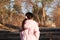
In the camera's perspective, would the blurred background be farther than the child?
Yes

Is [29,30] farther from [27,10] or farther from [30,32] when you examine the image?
[27,10]

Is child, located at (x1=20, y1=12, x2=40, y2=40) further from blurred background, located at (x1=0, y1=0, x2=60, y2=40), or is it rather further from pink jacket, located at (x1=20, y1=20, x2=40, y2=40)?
blurred background, located at (x1=0, y1=0, x2=60, y2=40)

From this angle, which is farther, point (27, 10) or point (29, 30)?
point (27, 10)

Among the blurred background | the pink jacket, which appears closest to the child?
the pink jacket

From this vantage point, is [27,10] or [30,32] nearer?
[30,32]

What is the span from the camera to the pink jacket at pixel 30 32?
5824mm

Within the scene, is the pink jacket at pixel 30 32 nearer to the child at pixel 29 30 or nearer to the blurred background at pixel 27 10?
the child at pixel 29 30

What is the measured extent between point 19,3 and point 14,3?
23.6 inches

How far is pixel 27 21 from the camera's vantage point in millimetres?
5879

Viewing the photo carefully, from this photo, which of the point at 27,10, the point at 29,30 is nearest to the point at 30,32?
the point at 29,30

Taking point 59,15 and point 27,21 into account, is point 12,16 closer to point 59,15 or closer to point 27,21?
point 59,15

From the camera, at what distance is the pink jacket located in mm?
5824

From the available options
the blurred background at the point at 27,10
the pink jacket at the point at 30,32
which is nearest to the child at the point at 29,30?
the pink jacket at the point at 30,32

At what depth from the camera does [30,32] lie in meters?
5.88
